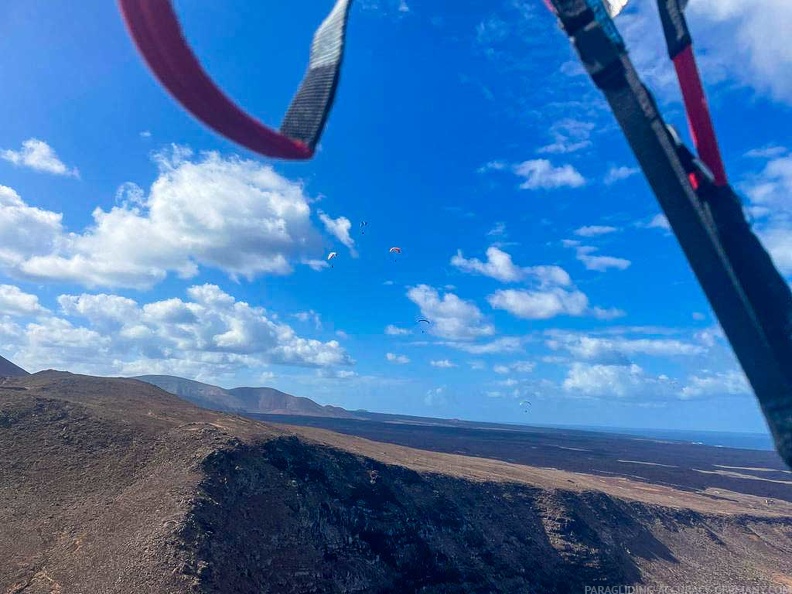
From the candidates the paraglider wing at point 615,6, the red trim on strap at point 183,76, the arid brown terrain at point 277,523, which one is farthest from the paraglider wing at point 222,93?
the arid brown terrain at point 277,523

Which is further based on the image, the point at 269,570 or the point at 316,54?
the point at 269,570

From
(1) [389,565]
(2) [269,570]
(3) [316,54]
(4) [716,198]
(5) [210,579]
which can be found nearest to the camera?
(3) [316,54]

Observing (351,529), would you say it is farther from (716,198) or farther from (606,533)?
(716,198)

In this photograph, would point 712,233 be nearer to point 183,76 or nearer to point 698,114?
point 698,114

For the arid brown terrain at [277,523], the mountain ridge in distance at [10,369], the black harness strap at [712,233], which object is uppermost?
the mountain ridge in distance at [10,369]

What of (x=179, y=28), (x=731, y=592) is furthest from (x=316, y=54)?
(x=731, y=592)

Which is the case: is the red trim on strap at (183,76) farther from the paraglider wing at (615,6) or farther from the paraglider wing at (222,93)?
the paraglider wing at (615,6)
